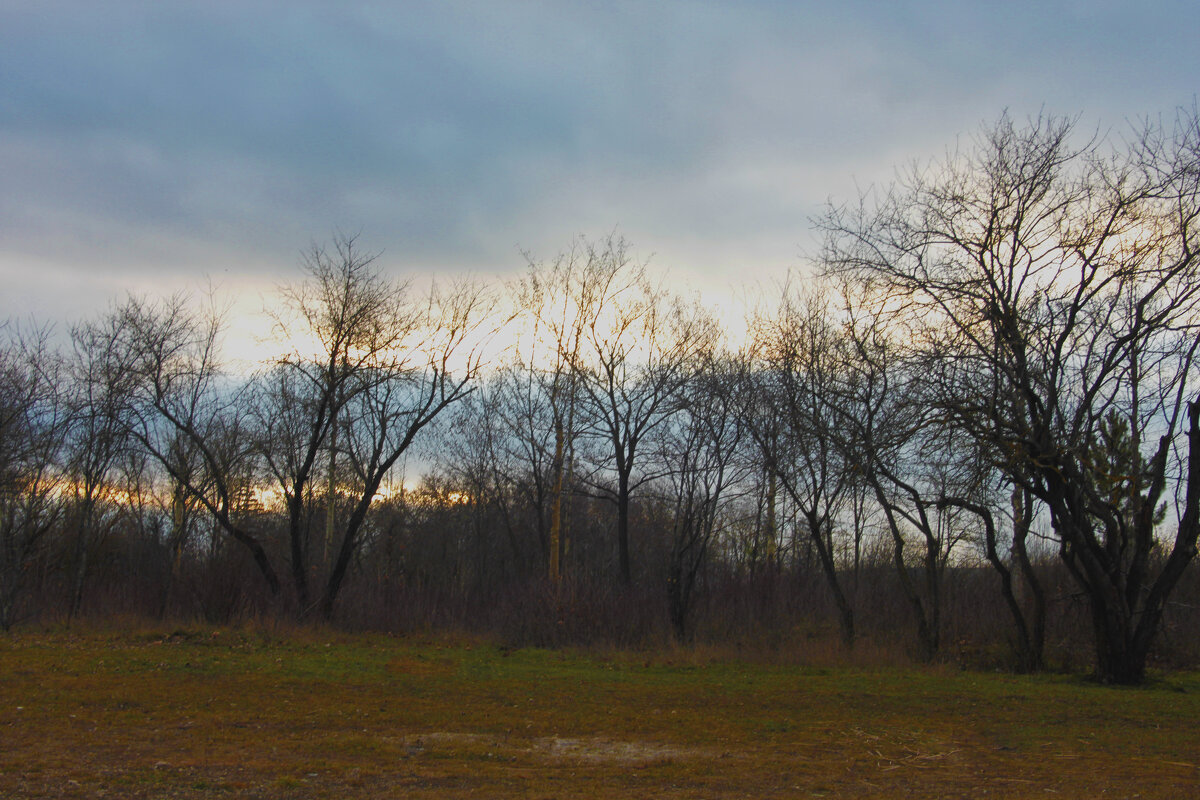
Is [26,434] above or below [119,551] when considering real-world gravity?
above

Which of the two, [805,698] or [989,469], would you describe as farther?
[989,469]

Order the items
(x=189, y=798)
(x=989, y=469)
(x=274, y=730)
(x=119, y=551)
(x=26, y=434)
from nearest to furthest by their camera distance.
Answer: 1. (x=189, y=798)
2. (x=274, y=730)
3. (x=989, y=469)
4. (x=26, y=434)
5. (x=119, y=551)

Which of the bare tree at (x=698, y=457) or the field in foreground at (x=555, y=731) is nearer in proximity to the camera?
the field in foreground at (x=555, y=731)

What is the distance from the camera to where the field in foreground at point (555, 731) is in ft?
22.3

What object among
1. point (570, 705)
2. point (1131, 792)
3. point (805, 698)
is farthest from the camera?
point (805, 698)

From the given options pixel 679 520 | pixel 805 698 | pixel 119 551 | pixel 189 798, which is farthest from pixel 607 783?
pixel 119 551

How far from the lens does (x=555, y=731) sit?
9.31 meters

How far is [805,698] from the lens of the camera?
1214cm

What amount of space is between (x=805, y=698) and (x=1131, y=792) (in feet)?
18.6

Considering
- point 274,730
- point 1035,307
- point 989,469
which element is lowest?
point 274,730

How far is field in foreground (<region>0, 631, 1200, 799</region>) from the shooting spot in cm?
680

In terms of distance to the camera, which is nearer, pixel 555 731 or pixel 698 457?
pixel 555 731

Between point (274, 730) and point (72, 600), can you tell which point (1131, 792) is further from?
point (72, 600)

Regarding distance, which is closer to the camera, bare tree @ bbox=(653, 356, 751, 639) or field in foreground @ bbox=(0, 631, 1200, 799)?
field in foreground @ bbox=(0, 631, 1200, 799)
